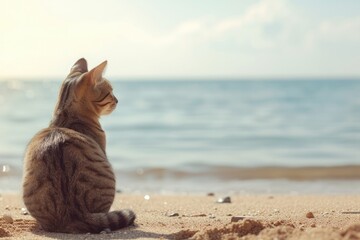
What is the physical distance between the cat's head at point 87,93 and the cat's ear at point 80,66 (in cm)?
19

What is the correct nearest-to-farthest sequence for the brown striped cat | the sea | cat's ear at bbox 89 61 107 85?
the brown striped cat < cat's ear at bbox 89 61 107 85 < the sea

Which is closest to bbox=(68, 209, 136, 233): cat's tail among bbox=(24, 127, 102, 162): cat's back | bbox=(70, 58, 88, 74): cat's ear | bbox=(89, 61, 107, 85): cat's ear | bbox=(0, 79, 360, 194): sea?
bbox=(24, 127, 102, 162): cat's back

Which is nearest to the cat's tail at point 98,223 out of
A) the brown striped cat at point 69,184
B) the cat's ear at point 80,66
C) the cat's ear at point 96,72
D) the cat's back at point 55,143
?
the brown striped cat at point 69,184

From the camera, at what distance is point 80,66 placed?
5.44 m

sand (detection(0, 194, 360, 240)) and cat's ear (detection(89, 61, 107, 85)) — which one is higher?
cat's ear (detection(89, 61, 107, 85))

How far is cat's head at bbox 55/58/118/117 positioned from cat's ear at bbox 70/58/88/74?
0.19m

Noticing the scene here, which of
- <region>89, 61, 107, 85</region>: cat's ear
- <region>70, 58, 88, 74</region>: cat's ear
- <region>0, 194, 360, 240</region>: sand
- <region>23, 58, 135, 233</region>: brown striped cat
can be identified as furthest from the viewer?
<region>70, 58, 88, 74</region>: cat's ear

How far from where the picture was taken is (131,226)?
480cm

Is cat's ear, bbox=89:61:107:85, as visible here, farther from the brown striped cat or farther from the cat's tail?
the cat's tail

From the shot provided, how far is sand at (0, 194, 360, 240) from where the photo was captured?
3.97 m

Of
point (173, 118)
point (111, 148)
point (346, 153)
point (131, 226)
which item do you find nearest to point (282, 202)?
point (131, 226)

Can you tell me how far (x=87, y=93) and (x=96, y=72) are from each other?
208mm

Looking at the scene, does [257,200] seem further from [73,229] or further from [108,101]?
[73,229]

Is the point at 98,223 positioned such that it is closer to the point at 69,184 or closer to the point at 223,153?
the point at 69,184
